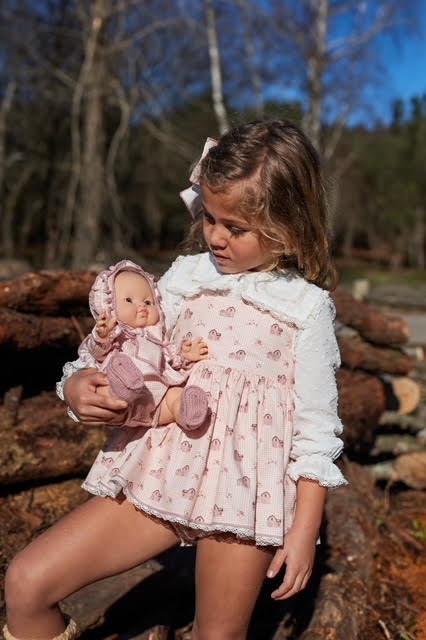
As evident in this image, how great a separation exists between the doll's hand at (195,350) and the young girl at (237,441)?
23 mm

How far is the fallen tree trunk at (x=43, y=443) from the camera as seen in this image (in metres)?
2.70

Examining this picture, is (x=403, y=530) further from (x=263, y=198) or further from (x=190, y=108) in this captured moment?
(x=190, y=108)

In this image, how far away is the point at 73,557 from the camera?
5.54ft

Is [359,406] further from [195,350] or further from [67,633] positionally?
[67,633]

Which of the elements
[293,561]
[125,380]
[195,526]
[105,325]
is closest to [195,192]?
[105,325]

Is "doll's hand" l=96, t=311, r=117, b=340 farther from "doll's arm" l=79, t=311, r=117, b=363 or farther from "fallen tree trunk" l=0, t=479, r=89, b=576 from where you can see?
"fallen tree trunk" l=0, t=479, r=89, b=576

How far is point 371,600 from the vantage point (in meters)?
2.84

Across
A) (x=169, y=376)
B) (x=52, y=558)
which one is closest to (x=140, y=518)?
(x=52, y=558)

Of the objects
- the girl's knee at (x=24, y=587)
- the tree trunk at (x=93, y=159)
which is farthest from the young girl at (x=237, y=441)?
the tree trunk at (x=93, y=159)

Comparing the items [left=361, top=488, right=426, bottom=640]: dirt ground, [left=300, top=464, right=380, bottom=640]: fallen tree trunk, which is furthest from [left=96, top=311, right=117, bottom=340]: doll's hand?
[left=361, top=488, right=426, bottom=640]: dirt ground

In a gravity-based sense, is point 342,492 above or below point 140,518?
below

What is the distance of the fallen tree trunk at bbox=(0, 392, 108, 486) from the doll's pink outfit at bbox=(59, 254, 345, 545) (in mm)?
999

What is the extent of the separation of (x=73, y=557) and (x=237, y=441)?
504 millimetres

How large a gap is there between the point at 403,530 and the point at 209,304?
2.16 meters
